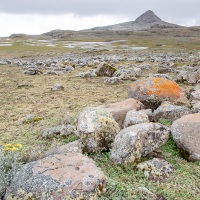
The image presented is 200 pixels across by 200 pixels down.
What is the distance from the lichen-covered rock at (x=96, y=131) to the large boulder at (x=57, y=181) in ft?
5.94

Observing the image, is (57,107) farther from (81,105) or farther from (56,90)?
(56,90)

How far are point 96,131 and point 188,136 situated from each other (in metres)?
3.08

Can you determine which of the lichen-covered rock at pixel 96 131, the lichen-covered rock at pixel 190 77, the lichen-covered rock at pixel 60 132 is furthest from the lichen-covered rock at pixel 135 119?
the lichen-covered rock at pixel 190 77

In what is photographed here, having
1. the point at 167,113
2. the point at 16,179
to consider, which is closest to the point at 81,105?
the point at 167,113

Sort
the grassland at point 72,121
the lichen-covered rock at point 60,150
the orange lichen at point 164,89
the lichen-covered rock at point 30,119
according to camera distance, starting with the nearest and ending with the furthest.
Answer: the grassland at point 72,121, the lichen-covered rock at point 60,150, the lichen-covered rock at point 30,119, the orange lichen at point 164,89

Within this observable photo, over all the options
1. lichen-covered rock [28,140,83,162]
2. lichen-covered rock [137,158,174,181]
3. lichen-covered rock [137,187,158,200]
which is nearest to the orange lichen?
lichen-covered rock [137,158,174,181]

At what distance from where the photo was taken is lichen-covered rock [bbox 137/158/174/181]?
7.54 meters

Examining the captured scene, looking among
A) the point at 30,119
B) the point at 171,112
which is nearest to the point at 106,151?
the point at 171,112

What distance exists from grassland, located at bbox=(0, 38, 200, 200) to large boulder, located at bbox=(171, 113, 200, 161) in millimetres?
286

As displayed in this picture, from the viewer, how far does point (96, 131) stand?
8.73 m

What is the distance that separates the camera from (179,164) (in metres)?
8.18

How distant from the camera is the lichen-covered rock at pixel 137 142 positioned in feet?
25.9

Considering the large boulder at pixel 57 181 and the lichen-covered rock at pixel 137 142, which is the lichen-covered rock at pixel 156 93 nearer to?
the lichen-covered rock at pixel 137 142

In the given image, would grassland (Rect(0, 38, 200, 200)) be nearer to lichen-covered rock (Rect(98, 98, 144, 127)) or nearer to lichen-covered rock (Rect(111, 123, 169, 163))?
lichen-covered rock (Rect(111, 123, 169, 163))
